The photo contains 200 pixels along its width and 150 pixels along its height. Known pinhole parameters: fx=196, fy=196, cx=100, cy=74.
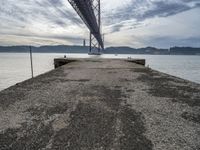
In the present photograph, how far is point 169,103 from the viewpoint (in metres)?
3.20

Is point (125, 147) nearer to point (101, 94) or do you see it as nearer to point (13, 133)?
point (13, 133)

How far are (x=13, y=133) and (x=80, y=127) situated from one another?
0.70 m

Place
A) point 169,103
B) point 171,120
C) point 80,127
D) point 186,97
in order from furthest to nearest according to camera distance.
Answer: point 186,97, point 169,103, point 171,120, point 80,127

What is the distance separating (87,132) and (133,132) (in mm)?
489

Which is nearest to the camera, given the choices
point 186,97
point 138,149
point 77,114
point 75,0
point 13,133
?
point 138,149

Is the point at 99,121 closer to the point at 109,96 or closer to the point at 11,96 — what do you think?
the point at 109,96

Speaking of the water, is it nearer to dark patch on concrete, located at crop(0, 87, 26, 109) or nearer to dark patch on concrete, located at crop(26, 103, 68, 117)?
dark patch on concrete, located at crop(0, 87, 26, 109)

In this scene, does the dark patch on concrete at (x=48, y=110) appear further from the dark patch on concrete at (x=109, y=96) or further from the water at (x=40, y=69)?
the water at (x=40, y=69)

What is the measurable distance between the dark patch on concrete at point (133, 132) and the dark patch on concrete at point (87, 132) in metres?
0.13

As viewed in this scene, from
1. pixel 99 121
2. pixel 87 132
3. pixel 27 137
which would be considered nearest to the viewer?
pixel 27 137

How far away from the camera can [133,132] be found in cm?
209

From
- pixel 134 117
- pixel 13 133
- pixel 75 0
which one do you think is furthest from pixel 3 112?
pixel 75 0

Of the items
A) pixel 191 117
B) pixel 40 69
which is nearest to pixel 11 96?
pixel 191 117

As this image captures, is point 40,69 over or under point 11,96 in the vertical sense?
under
